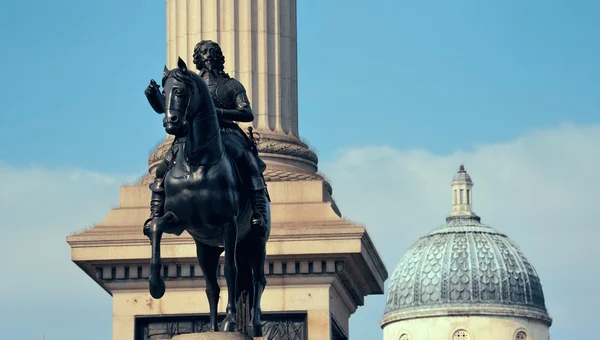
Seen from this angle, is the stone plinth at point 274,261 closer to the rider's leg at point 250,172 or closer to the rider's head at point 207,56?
the rider's head at point 207,56

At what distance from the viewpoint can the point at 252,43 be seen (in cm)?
4766

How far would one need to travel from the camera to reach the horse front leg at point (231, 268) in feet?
102

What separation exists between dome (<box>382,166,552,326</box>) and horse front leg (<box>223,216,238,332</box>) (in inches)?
6009

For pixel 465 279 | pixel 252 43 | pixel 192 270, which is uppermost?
pixel 465 279

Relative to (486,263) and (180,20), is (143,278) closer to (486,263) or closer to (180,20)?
(180,20)

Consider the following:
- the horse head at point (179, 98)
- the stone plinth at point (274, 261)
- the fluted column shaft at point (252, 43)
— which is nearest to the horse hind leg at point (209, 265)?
the horse head at point (179, 98)

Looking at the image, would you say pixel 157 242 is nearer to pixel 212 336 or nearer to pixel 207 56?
pixel 212 336

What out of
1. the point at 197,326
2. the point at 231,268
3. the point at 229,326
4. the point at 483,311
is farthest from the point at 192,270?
the point at 483,311

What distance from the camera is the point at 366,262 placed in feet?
152

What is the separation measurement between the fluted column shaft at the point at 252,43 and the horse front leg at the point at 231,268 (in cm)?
1603

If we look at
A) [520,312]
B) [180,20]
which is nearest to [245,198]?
[180,20]

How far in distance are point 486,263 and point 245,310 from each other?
153660mm

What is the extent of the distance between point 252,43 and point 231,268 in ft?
54.5

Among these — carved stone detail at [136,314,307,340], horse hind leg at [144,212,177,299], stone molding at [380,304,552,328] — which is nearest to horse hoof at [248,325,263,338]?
horse hind leg at [144,212,177,299]
